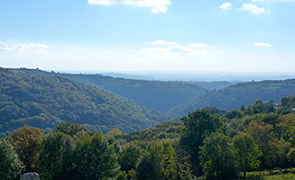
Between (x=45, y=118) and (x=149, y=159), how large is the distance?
15054 cm

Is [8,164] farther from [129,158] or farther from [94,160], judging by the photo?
[129,158]

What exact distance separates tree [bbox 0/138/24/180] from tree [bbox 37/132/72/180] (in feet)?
9.53

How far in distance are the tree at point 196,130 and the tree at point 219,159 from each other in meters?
8.00

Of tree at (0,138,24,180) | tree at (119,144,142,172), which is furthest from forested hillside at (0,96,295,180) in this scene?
tree at (119,144,142,172)

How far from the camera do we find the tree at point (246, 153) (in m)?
33.1

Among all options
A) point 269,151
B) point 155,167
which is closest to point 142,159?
point 155,167

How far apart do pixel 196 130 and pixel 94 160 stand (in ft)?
66.6

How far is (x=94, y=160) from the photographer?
3406 cm

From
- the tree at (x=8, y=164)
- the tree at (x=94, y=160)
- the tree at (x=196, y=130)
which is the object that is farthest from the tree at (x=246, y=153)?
the tree at (x=8, y=164)

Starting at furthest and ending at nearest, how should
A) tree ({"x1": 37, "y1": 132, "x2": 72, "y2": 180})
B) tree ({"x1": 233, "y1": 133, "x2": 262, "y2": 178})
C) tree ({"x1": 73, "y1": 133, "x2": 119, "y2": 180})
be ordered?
tree ({"x1": 73, "y1": 133, "x2": 119, "y2": 180}) → tree ({"x1": 233, "y1": 133, "x2": 262, "y2": 178}) → tree ({"x1": 37, "y1": 132, "x2": 72, "y2": 180})

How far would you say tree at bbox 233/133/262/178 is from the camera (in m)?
33.1

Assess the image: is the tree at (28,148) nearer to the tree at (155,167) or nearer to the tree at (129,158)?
the tree at (129,158)

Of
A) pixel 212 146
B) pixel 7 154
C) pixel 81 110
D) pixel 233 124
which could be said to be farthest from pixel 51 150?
pixel 81 110

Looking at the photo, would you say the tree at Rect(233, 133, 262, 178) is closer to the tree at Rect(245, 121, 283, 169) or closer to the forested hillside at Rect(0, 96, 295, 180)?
the forested hillside at Rect(0, 96, 295, 180)
